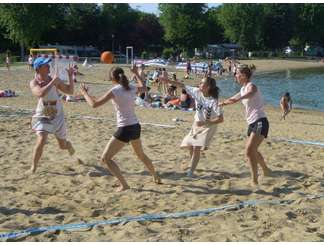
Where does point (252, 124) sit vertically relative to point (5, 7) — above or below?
below

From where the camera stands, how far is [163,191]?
21.1ft

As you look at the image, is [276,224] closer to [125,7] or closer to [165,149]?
[165,149]

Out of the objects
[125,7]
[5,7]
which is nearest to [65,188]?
[5,7]

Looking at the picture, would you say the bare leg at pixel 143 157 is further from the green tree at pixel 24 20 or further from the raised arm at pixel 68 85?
the green tree at pixel 24 20

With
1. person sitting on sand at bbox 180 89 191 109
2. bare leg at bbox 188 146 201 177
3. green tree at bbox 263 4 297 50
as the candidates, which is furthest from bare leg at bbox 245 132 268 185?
green tree at bbox 263 4 297 50

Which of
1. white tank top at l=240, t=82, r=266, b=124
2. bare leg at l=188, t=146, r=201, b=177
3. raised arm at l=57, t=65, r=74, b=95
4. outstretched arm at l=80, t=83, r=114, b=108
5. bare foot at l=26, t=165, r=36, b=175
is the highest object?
raised arm at l=57, t=65, r=74, b=95

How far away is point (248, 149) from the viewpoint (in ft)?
21.7

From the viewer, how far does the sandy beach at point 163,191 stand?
4891 millimetres

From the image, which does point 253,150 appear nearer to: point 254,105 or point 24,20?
point 254,105

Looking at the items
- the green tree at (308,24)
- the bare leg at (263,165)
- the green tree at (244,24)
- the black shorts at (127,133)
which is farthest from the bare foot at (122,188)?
the green tree at (308,24)

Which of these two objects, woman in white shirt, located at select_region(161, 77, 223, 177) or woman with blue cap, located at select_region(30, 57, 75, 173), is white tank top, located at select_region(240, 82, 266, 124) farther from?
woman with blue cap, located at select_region(30, 57, 75, 173)

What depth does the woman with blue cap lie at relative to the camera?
6844 mm

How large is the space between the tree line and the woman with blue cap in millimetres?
54633

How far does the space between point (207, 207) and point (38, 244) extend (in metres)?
2.03
